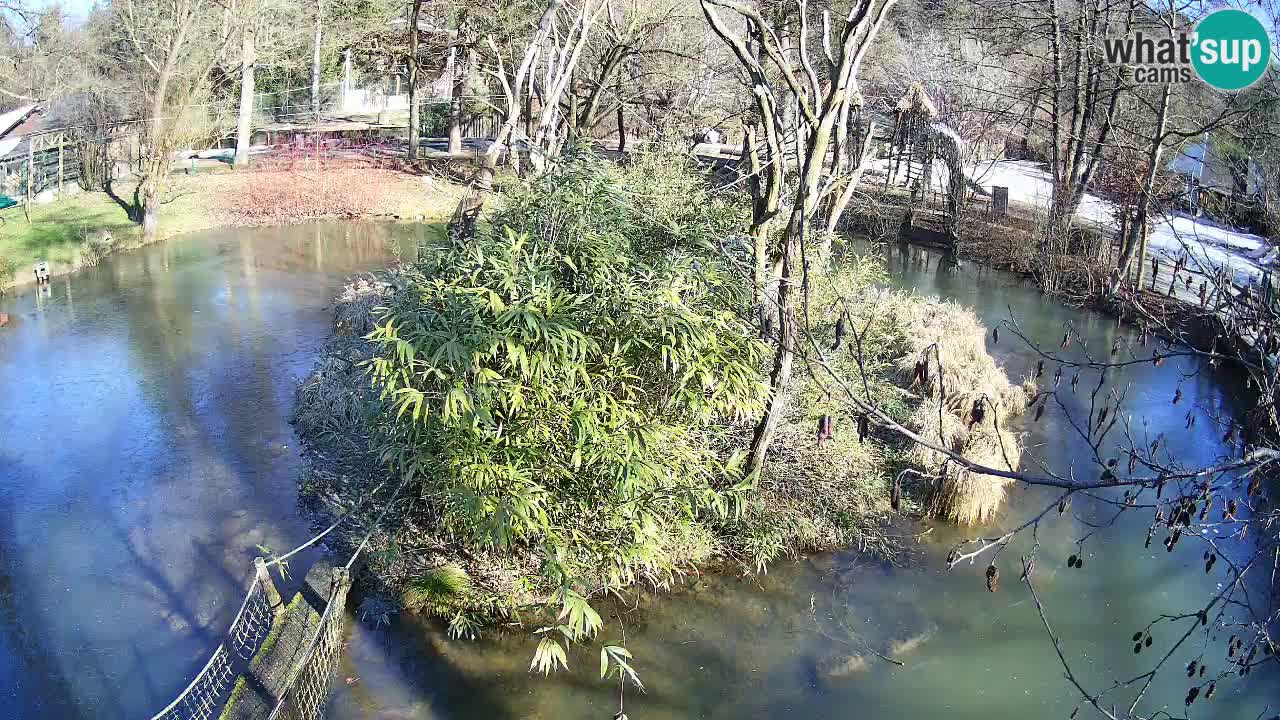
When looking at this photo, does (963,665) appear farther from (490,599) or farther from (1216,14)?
(1216,14)

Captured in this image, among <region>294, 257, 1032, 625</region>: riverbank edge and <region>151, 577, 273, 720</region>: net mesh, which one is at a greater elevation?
<region>294, 257, 1032, 625</region>: riverbank edge

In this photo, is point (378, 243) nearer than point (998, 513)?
No

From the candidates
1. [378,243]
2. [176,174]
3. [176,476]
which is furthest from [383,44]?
[176,476]

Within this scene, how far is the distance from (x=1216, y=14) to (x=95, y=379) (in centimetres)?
1350

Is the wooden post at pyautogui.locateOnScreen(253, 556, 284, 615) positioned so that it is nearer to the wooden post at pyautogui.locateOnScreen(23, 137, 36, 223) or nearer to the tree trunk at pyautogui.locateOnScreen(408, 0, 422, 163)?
the wooden post at pyautogui.locateOnScreen(23, 137, 36, 223)

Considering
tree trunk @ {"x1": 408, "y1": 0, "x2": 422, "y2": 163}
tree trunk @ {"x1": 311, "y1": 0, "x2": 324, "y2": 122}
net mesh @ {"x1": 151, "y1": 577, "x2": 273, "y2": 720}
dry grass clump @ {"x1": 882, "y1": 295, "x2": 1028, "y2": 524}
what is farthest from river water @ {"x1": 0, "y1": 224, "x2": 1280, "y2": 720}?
tree trunk @ {"x1": 311, "y1": 0, "x2": 324, "y2": 122}

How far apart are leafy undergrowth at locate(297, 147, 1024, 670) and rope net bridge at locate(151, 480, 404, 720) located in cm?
63

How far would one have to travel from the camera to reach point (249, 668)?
20.1ft

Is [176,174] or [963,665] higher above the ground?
[176,174]

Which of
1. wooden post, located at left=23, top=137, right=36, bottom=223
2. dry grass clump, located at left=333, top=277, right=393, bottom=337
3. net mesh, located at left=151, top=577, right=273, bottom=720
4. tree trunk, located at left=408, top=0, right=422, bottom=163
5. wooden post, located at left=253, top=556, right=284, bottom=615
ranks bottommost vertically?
net mesh, located at left=151, top=577, right=273, bottom=720

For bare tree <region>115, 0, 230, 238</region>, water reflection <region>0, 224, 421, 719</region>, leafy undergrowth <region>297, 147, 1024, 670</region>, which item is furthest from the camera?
bare tree <region>115, 0, 230, 238</region>

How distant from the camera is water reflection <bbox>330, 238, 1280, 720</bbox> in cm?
672

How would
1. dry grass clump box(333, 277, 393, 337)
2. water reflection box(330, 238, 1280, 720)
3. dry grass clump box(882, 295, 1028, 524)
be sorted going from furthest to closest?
dry grass clump box(333, 277, 393, 337)
dry grass clump box(882, 295, 1028, 524)
water reflection box(330, 238, 1280, 720)

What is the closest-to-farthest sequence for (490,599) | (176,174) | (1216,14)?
(490,599) < (1216,14) < (176,174)
